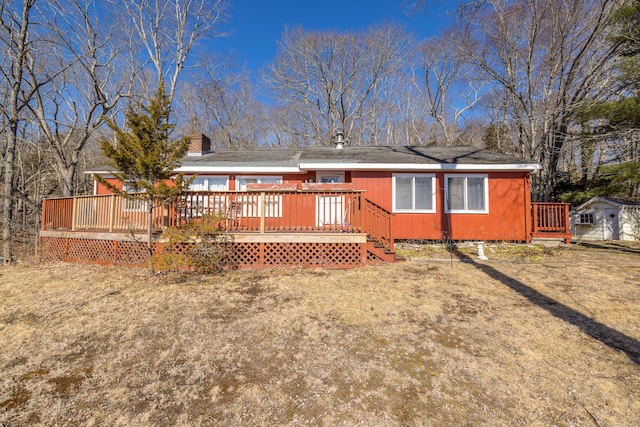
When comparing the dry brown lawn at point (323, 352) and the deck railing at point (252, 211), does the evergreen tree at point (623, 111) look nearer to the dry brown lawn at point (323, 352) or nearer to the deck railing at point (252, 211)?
the dry brown lawn at point (323, 352)

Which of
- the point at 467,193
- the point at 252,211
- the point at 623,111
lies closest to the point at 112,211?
the point at 252,211

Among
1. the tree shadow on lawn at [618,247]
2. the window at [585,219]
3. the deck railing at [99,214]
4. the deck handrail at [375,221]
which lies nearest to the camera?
the deck railing at [99,214]

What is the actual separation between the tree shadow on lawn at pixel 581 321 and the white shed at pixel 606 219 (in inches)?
496

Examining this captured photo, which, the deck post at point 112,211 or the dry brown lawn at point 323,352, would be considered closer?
the dry brown lawn at point 323,352

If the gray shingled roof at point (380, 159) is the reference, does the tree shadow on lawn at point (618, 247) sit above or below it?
below

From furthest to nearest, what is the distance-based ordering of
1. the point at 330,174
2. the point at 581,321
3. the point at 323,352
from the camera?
1. the point at 330,174
2. the point at 581,321
3. the point at 323,352

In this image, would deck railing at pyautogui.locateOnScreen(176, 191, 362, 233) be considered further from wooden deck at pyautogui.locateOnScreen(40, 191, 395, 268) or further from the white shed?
the white shed

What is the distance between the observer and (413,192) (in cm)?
962

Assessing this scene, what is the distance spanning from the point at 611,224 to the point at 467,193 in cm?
1061

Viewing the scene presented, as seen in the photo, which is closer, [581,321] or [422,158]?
[581,321]

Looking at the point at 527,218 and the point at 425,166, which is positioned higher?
the point at 425,166

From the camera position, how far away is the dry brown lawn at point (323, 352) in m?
2.26

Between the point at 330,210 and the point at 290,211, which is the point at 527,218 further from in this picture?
the point at 290,211

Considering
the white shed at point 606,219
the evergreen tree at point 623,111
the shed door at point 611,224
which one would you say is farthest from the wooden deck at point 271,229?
the shed door at point 611,224
